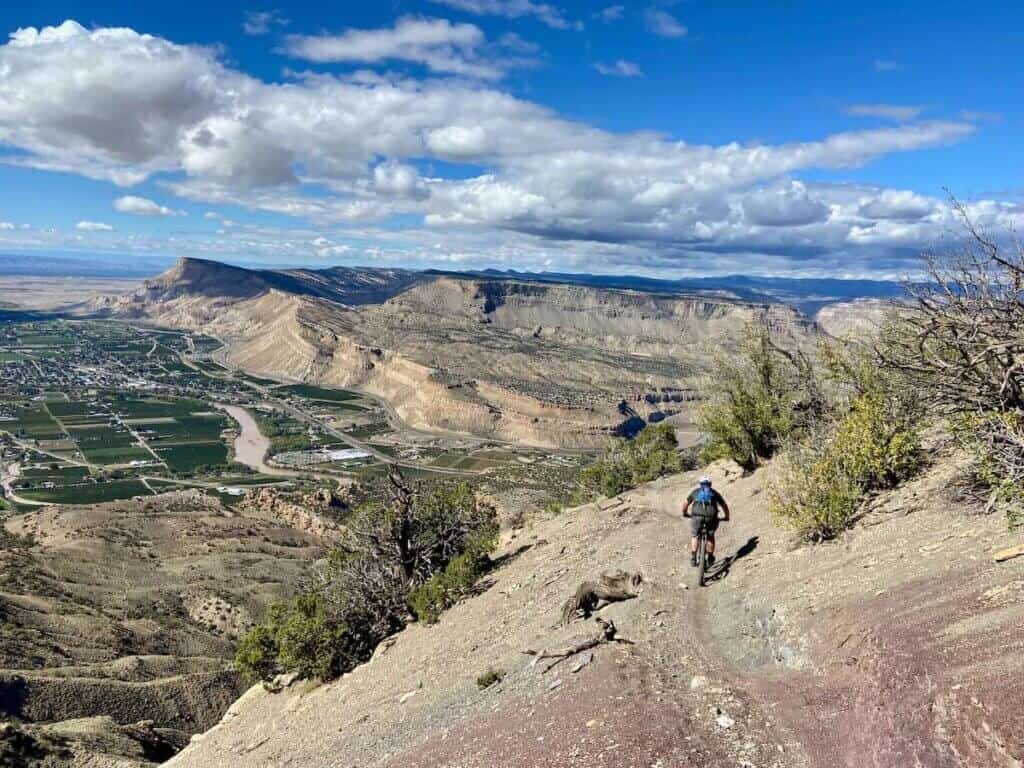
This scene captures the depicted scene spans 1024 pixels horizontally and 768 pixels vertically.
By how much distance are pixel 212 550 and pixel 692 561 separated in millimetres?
62859

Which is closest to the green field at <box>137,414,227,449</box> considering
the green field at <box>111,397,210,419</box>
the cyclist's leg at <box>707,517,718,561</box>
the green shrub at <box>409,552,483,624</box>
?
the green field at <box>111,397,210,419</box>

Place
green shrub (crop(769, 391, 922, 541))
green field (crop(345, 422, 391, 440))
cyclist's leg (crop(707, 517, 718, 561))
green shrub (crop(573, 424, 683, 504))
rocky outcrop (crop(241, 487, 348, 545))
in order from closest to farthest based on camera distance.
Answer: green shrub (crop(769, 391, 922, 541))
cyclist's leg (crop(707, 517, 718, 561))
green shrub (crop(573, 424, 683, 504))
rocky outcrop (crop(241, 487, 348, 545))
green field (crop(345, 422, 391, 440))

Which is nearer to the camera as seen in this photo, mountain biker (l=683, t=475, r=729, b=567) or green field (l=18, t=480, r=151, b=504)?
mountain biker (l=683, t=475, r=729, b=567)

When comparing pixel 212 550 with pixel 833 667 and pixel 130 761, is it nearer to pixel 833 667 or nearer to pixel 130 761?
pixel 130 761

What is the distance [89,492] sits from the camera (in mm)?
119688

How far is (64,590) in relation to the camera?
171ft

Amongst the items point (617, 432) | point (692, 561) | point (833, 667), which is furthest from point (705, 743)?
point (617, 432)

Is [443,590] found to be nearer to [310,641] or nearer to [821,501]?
[310,641]

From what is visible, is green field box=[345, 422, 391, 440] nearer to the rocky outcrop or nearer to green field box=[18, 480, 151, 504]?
green field box=[18, 480, 151, 504]

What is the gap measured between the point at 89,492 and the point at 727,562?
133439 millimetres

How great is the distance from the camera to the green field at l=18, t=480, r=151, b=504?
11431 cm

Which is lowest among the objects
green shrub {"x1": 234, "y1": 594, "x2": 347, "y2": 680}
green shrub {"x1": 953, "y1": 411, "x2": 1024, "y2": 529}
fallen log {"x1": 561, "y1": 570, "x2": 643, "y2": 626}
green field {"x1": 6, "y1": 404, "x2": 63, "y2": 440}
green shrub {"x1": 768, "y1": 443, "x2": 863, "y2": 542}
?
green field {"x1": 6, "y1": 404, "x2": 63, "y2": 440}

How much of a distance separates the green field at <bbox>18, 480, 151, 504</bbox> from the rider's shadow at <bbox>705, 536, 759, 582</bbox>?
123 meters

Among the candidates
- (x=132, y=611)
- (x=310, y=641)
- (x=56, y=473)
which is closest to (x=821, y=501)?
(x=310, y=641)
